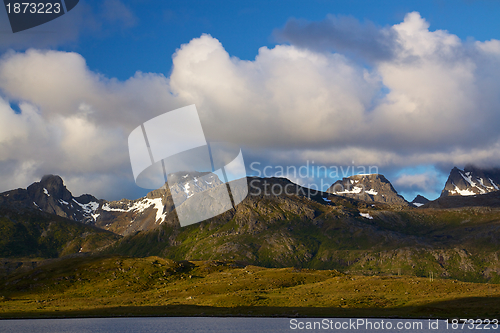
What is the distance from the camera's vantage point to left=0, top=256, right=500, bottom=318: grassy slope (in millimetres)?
122562

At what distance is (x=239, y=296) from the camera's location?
141m

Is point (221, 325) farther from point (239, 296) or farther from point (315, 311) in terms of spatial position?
point (239, 296)

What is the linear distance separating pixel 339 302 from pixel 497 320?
44.2 m

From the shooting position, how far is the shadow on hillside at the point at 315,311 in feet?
373

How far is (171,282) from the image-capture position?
192500mm

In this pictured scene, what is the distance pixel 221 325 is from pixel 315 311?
103 ft

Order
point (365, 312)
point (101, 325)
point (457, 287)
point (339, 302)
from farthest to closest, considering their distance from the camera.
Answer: point (457, 287)
point (339, 302)
point (365, 312)
point (101, 325)

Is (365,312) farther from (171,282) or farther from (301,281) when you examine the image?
(171,282)

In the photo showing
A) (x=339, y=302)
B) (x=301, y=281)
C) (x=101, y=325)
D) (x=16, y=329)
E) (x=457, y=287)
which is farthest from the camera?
(x=301, y=281)

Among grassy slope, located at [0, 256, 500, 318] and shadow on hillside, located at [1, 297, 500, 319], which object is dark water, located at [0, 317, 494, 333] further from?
grassy slope, located at [0, 256, 500, 318]

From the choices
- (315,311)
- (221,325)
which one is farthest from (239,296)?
(221,325)

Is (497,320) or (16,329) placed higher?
(16,329)

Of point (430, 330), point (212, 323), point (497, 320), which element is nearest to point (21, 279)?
point (212, 323)

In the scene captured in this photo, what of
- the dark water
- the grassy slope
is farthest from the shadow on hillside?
the dark water
